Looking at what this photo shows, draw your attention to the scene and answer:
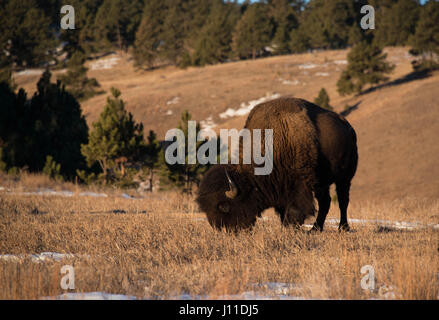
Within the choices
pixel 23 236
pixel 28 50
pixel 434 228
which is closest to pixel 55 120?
pixel 23 236

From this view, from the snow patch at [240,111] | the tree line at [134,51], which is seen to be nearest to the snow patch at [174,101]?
the snow patch at [240,111]

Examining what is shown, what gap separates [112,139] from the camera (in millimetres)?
20234

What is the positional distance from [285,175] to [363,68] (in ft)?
139

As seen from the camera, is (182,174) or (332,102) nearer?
(182,174)

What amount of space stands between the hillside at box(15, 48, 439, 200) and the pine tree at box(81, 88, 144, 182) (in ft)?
49.9

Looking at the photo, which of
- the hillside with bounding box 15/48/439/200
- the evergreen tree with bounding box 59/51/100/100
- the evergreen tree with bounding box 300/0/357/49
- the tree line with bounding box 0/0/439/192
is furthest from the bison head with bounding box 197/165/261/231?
the evergreen tree with bounding box 300/0/357/49

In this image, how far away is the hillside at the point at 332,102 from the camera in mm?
29828

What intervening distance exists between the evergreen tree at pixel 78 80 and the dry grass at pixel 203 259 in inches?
1957

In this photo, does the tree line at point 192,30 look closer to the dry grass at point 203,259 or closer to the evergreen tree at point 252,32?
the evergreen tree at point 252,32

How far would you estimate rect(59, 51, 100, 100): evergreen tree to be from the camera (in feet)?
180

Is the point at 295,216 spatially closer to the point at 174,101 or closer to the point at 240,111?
the point at 240,111

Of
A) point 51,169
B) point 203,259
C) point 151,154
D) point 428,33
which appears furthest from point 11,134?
point 428,33

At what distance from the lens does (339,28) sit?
83250 mm
